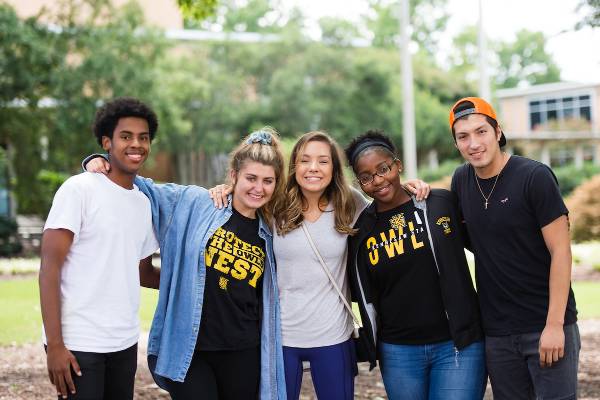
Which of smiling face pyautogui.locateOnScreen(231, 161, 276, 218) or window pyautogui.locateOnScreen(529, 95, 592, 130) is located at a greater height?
window pyautogui.locateOnScreen(529, 95, 592, 130)

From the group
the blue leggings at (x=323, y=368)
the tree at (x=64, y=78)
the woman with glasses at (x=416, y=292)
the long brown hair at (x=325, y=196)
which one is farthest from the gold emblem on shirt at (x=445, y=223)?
the tree at (x=64, y=78)

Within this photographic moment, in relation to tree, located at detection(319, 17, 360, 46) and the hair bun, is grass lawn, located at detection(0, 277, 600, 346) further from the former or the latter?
tree, located at detection(319, 17, 360, 46)

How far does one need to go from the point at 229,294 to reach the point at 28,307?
8878mm

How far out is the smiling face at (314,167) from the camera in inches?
175

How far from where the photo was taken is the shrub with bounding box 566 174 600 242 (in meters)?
19.0

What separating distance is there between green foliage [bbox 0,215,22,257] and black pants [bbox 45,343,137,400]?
62.6 feet

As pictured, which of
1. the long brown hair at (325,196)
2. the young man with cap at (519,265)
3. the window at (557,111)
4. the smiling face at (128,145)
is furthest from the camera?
the window at (557,111)

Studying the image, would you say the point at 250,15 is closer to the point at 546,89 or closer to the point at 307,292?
the point at 546,89

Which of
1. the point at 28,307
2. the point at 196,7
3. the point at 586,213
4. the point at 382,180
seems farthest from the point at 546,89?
the point at 382,180

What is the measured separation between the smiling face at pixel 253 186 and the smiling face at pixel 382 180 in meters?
0.56

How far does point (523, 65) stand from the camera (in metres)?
75.5

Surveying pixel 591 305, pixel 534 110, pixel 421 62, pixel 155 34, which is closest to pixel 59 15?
pixel 155 34

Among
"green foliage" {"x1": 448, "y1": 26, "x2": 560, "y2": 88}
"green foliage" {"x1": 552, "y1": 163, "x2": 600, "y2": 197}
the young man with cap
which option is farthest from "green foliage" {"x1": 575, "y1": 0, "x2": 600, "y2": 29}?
"green foliage" {"x1": 448, "y1": 26, "x2": 560, "y2": 88}

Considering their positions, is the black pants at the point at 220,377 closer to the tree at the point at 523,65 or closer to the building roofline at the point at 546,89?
the building roofline at the point at 546,89
